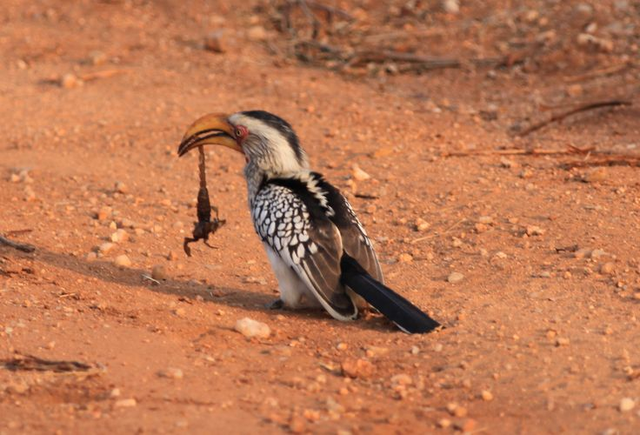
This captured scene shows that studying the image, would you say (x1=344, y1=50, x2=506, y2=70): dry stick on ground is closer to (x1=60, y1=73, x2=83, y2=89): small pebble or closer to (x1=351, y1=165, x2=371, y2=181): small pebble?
(x1=60, y1=73, x2=83, y2=89): small pebble

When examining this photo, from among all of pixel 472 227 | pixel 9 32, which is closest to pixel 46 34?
pixel 9 32

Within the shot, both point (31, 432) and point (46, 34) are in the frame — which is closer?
point (31, 432)

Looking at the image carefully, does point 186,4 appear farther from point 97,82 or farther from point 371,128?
point 371,128

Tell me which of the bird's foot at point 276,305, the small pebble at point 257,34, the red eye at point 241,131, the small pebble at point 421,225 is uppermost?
the small pebble at point 257,34

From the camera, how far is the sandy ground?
425 centimetres

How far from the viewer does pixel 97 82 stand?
9.62 metres

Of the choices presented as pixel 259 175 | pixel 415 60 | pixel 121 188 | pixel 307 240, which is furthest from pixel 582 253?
pixel 415 60

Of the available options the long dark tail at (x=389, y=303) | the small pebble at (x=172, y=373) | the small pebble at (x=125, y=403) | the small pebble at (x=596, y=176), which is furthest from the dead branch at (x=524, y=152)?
the small pebble at (x=125, y=403)

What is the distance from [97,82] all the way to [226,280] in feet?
13.8

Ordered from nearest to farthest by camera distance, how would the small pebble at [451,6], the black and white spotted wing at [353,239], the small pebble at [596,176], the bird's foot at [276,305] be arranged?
the black and white spotted wing at [353,239] → the bird's foot at [276,305] → the small pebble at [596,176] → the small pebble at [451,6]

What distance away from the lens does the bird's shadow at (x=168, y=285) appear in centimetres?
558

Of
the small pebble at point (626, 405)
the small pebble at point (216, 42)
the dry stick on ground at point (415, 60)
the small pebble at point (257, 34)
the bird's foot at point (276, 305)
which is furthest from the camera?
the small pebble at point (257, 34)

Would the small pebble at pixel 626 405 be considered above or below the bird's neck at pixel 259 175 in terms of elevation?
below

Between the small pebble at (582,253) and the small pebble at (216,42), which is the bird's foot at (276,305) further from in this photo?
the small pebble at (216,42)
